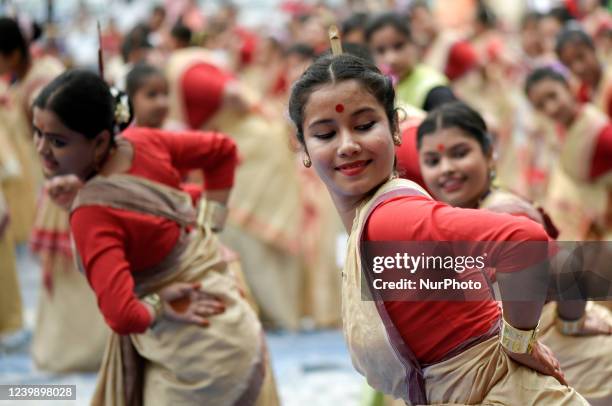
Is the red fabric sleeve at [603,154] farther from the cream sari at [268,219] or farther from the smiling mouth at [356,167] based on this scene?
the smiling mouth at [356,167]

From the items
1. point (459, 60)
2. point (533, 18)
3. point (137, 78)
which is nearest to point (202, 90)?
point (137, 78)

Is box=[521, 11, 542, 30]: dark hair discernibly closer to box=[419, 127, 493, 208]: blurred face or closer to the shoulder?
box=[419, 127, 493, 208]: blurred face

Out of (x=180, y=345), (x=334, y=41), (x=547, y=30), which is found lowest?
(x=180, y=345)

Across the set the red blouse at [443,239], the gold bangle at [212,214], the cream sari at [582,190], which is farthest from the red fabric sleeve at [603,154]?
the red blouse at [443,239]

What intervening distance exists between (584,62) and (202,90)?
2.31m

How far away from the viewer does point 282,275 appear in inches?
230

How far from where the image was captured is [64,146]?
276cm

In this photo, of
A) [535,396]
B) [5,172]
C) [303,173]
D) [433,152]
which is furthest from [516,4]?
[535,396]

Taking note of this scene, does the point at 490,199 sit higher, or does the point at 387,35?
the point at 387,35

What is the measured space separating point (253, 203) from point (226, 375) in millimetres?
2962

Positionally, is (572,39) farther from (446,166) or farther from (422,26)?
(446,166)

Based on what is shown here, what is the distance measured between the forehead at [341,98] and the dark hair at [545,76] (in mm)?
2667

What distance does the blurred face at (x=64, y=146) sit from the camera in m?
2.74

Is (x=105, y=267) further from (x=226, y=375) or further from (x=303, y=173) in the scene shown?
(x=303, y=173)
